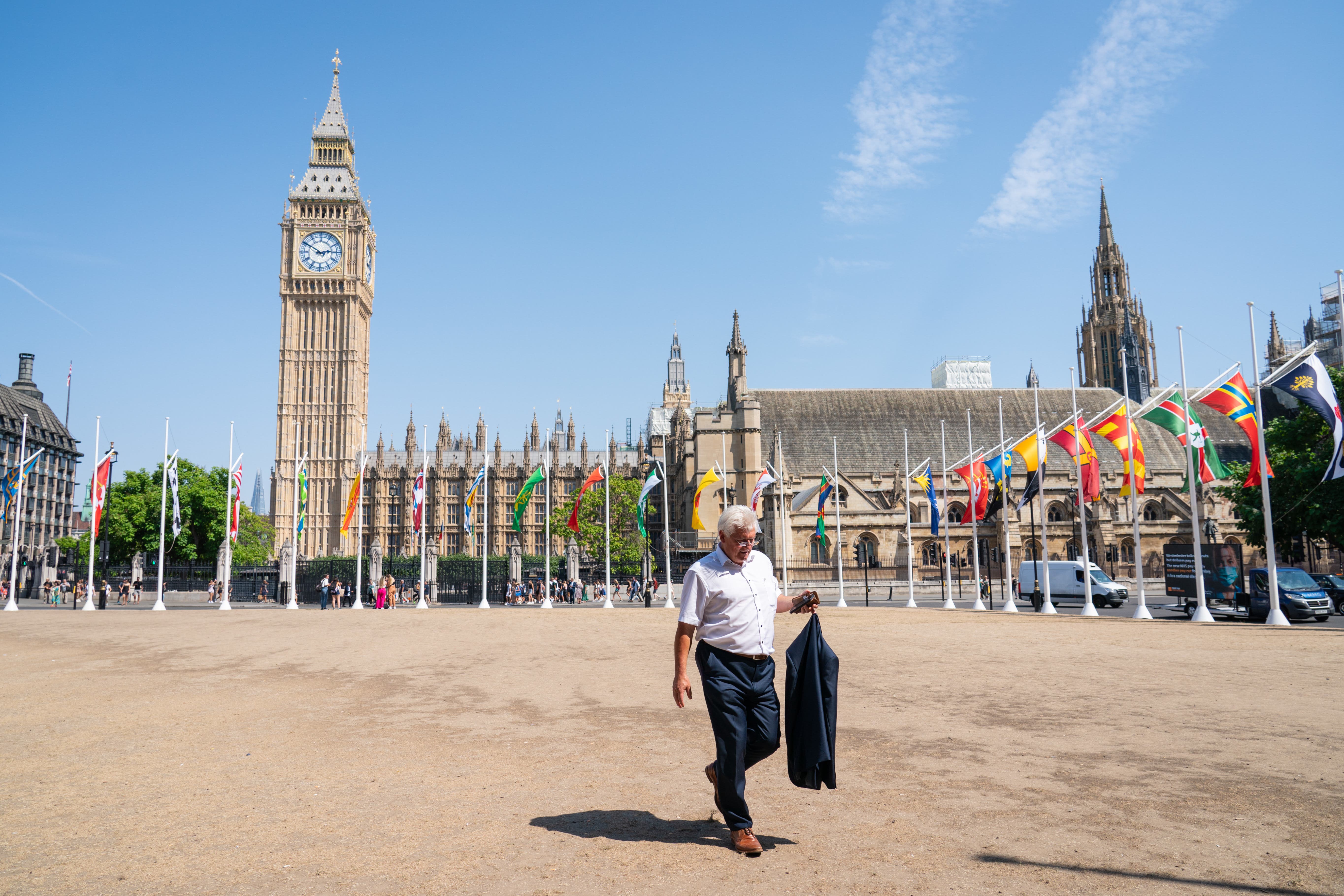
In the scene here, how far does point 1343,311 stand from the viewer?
21625mm

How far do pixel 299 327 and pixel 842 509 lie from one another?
7345 cm

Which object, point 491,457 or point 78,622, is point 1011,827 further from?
point 491,457

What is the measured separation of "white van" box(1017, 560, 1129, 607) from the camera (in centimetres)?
3438

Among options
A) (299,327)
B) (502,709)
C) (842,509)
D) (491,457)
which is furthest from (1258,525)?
(299,327)

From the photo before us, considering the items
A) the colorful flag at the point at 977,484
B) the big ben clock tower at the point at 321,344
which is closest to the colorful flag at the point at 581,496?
the colorful flag at the point at 977,484

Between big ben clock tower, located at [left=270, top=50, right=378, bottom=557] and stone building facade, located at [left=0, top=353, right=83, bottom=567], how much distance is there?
24470 millimetres

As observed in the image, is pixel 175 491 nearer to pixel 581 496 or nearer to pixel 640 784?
pixel 581 496

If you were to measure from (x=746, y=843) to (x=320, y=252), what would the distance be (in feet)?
341

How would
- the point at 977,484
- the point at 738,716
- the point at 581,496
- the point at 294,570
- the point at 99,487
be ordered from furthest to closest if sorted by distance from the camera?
the point at 294,570 < the point at 581,496 < the point at 99,487 < the point at 977,484 < the point at 738,716

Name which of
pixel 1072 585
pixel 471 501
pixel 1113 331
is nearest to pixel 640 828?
pixel 471 501

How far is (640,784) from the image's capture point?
21.3 feet

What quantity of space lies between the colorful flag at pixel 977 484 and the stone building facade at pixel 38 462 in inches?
3415

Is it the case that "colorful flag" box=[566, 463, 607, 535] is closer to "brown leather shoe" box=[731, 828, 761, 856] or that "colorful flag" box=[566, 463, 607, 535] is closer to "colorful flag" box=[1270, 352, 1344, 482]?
"colorful flag" box=[1270, 352, 1344, 482]

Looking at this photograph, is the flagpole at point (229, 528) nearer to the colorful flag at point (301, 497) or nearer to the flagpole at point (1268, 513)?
the colorful flag at point (301, 497)
